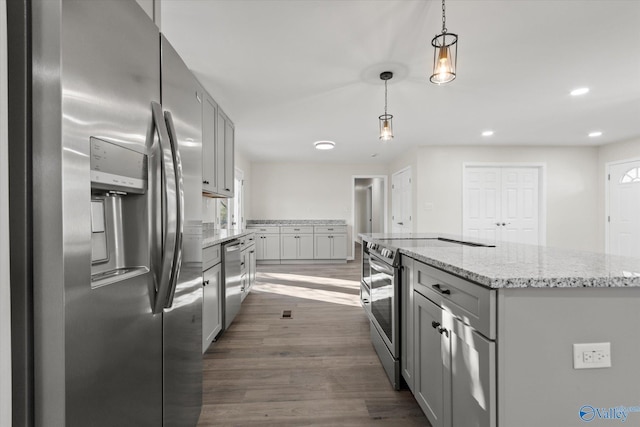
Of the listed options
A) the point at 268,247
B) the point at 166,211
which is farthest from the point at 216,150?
the point at 268,247

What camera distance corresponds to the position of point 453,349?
1.20 metres

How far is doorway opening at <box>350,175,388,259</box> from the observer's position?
755cm

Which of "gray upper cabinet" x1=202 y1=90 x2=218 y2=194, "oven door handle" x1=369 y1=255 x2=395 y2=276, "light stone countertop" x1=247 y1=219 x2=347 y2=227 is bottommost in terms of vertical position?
"oven door handle" x1=369 y1=255 x2=395 y2=276

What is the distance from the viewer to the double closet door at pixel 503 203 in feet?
18.6

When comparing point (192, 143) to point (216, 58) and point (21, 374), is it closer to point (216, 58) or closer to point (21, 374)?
point (21, 374)

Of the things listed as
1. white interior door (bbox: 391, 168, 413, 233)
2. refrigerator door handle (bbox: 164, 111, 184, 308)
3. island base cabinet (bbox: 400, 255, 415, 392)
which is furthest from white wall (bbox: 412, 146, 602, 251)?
refrigerator door handle (bbox: 164, 111, 184, 308)

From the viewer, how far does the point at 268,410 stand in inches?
67.0

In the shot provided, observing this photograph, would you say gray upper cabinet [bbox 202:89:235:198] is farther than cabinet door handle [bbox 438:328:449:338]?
Yes

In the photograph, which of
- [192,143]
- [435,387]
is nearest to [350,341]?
[435,387]

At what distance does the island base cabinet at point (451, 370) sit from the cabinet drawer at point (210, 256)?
4.69ft

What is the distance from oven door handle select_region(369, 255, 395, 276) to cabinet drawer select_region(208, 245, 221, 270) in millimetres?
1245

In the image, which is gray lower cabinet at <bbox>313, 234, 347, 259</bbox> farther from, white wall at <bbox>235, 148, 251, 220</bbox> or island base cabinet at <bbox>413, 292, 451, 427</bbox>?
island base cabinet at <bbox>413, 292, 451, 427</bbox>

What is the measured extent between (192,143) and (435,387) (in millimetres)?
1575

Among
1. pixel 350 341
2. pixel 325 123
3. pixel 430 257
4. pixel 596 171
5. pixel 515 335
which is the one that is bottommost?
pixel 350 341
